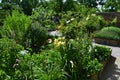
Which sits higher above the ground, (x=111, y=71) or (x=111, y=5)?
(x=111, y=5)

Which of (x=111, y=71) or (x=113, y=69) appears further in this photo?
(x=113, y=69)

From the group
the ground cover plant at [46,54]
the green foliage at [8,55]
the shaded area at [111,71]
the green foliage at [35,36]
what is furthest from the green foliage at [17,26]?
the green foliage at [8,55]

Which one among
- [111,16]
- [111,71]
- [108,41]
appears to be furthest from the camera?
[111,16]

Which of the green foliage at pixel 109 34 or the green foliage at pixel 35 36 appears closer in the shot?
the green foliage at pixel 35 36

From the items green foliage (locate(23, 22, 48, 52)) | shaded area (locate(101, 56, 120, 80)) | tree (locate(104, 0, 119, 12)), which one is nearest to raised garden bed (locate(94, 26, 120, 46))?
shaded area (locate(101, 56, 120, 80))

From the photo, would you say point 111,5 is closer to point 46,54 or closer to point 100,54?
point 100,54

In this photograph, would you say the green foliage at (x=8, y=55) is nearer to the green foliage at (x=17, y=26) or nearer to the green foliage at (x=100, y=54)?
the green foliage at (x=100, y=54)

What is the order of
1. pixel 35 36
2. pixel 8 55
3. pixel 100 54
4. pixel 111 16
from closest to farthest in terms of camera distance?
pixel 8 55
pixel 100 54
pixel 35 36
pixel 111 16

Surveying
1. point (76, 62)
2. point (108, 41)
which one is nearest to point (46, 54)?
point (76, 62)

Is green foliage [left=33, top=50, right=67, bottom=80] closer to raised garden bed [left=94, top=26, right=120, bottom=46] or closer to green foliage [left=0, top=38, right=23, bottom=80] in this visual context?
green foliage [left=0, top=38, right=23, bottom=80]

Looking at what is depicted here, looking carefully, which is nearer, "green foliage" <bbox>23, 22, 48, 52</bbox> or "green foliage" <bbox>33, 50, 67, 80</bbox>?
"green foliage" <bbox>33, 50, 67, 80</bbox>

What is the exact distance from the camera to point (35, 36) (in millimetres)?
7258

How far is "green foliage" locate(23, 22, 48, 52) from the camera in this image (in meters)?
7.13

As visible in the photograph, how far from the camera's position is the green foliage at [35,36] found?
23.4ft
